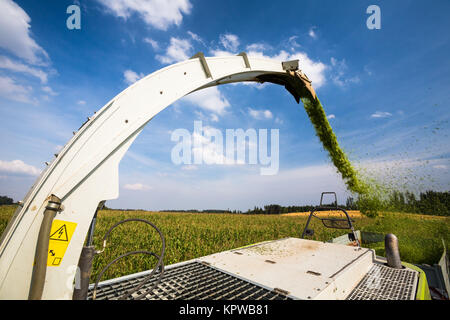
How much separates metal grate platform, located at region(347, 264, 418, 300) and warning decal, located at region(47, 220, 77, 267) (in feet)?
6.98

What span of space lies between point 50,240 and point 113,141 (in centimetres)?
59

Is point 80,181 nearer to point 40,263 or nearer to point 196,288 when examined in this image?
point 40,263

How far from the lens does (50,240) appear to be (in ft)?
3.34

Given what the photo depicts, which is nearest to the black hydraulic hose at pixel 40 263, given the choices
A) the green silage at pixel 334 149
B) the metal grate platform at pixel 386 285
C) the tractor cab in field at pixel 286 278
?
the tractor cab in field at pixel 286 278

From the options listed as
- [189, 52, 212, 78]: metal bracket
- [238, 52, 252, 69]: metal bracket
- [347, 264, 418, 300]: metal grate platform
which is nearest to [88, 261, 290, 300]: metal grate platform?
[347, 264, 418, 300]: metal grate platform

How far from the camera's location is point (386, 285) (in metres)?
1.96

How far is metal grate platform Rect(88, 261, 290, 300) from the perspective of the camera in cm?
153

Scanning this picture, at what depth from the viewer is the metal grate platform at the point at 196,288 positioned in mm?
1529

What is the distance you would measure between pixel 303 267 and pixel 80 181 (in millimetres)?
2101

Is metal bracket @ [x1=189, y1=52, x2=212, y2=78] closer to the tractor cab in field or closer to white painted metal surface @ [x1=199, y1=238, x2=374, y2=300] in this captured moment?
the tractor cab in field

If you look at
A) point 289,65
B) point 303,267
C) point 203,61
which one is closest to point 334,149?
point 289,65
